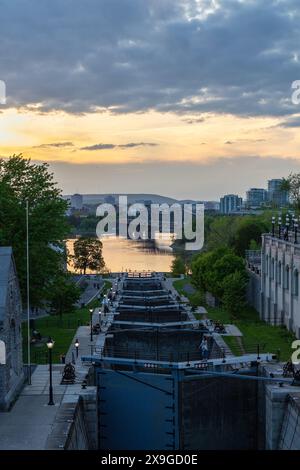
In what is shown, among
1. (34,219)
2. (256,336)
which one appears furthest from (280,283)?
(34,219)

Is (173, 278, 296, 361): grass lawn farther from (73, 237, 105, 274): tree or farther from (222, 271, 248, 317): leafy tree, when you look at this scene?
(73, 237, 105, 274): tree

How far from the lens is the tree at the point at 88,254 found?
363 feet

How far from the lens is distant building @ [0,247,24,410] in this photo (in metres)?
25.0

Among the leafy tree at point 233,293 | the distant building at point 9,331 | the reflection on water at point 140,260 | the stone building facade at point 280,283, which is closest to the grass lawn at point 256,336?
the leafy tree at point 233,293

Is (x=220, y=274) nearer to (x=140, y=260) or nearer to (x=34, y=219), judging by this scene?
(x=34, y=219)

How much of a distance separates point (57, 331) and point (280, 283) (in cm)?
1994

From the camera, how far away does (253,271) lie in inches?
2566

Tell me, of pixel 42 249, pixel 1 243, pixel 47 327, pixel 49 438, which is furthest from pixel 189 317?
pixel 49 438

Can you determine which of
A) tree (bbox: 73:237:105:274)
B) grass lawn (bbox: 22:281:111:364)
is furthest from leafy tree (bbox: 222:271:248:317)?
tree (bbox: 73:237:105:274)

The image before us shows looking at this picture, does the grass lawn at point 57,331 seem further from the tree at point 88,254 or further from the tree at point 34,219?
the tree at point 88,254

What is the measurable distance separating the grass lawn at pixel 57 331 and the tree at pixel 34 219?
8.80 feet

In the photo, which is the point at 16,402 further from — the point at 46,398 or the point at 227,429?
the point at 227,429

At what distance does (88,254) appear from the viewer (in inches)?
4370

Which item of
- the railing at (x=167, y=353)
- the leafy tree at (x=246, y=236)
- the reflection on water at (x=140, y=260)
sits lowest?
the reflection on water at (x=140, y=260)
